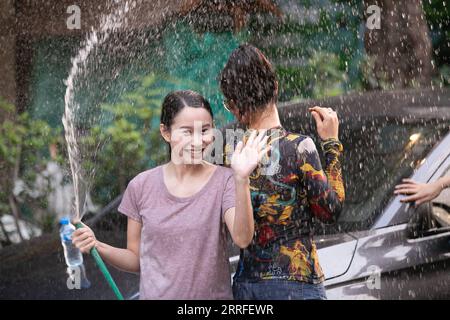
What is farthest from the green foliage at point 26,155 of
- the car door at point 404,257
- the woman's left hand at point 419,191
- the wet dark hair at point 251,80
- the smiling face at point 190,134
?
the wet dark hair at point 251,80

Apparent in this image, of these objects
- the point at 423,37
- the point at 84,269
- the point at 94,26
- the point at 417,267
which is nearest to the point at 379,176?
the point at 417,267

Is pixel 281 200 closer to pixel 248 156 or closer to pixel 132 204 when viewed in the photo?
pixel 248 156

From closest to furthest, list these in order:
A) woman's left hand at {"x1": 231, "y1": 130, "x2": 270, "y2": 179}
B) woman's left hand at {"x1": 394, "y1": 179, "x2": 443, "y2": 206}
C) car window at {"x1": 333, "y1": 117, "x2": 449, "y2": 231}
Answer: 1. woman's left hand at {"x1": 231, "y1": 130, "x2": 270, "y2": 179}
2. woman's left hand at {"x1": 394, "y1": 179, "x2": 443, "y2": 206}
3. car window at {"x1": 333, "y1": 117, "x2": 449, "y2": 231}

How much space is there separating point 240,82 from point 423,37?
4.91 m

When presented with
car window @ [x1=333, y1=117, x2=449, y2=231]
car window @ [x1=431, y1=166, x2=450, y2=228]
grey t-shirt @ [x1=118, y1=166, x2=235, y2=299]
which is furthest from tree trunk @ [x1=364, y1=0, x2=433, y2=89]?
grey t-shirt @ [x1=118, y1=166, x2=235, y2=299]

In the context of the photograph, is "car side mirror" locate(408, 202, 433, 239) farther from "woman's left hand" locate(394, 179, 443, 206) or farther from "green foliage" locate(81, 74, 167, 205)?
"green foliage" locate(81, 74, 167, 205)

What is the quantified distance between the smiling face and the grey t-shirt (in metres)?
0.09

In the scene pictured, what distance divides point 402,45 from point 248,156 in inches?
199

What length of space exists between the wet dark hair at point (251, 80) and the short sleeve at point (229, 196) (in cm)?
24

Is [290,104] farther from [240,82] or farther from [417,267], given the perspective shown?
[240,82]

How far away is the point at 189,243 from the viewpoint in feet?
8.66

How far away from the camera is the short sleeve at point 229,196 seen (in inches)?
103

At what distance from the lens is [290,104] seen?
15.0 feet

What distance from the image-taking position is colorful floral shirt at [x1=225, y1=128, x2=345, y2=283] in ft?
8.62
